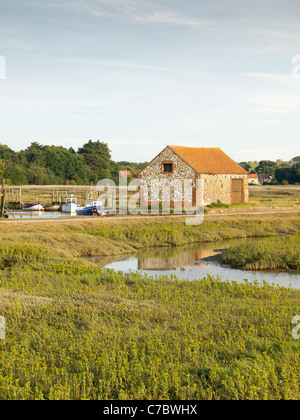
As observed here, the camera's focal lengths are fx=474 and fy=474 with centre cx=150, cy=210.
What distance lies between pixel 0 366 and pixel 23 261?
1174 cm

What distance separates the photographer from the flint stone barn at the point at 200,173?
49.5 m

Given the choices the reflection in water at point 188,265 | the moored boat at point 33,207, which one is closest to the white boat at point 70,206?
the moored boat at point 33,207

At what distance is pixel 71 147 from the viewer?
135 m

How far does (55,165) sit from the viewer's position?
108 m

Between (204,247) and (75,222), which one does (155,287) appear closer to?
(204,247)

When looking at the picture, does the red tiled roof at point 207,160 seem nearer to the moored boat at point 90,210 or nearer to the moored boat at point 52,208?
the moored boat at point 90,210

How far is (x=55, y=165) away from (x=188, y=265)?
8851 cm

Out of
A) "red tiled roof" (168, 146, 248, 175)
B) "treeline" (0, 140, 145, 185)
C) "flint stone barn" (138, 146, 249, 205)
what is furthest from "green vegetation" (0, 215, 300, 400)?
"treeline" (0, 140, 145, 185)

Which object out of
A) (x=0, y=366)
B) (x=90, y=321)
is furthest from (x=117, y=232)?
(x=0, y=366)

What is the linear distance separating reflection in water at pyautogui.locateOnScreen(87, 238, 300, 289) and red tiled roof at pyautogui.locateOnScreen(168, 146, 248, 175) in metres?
19.3

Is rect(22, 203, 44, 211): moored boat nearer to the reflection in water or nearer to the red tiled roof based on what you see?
the red tiled roof

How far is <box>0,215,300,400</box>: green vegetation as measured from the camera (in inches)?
314

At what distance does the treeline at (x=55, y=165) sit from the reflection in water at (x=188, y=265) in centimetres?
6399

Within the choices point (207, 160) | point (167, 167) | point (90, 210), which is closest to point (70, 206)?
point (90, 210)
